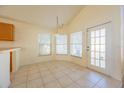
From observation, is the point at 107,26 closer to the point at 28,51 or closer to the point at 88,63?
the point at 88,63

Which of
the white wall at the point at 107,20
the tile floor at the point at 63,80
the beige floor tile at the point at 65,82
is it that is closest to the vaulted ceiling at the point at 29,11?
the white wall at the point at 107,20

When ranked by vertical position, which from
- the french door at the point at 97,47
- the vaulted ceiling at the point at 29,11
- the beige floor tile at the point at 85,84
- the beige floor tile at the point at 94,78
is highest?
the vaulted ceiling at the point at 29,11

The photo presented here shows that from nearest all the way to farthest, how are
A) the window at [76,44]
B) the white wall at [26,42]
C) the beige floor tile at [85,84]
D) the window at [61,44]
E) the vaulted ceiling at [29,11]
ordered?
the beige floor tile at [85,84]
the vaulted ceiling at [29,11]
the white wall at [26,42]
the window at [76,44]
the window at [61,44]

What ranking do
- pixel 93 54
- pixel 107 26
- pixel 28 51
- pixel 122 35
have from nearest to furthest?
pixel 122 35 → pixel 107 26 → pixel 93 54 → pixel 28 51

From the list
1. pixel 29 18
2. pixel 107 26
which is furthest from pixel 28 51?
pixel 107 26

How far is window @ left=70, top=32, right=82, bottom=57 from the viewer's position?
457 cm

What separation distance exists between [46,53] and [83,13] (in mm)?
3299

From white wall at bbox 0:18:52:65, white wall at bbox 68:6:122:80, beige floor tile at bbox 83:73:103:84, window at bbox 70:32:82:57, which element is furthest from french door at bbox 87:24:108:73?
white wall at bbox 0:18:52:65

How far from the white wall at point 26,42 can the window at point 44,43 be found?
0.30 meters

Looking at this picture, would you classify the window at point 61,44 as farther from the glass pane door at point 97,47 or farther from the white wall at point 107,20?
the glass pane door at point 97,47

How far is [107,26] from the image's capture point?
2.99 meters

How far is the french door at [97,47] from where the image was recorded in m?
3.16

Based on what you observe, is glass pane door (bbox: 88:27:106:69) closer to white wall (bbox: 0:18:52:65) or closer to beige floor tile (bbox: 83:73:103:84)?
beige floor tile (bbox: 83:73:103:84)

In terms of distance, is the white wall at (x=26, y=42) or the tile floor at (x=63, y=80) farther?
the white wall at (x=26, y=42)
